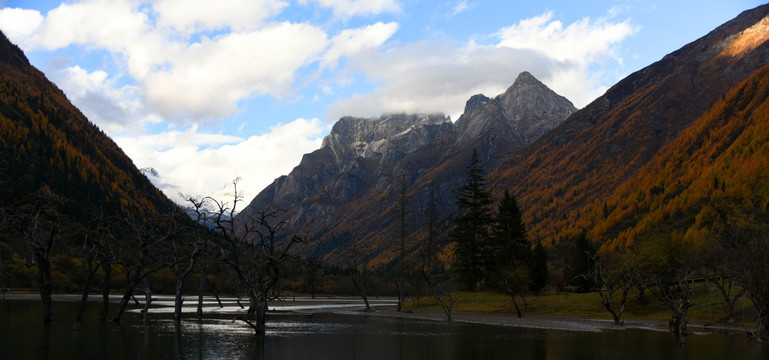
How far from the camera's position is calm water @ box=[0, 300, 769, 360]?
37688 mm

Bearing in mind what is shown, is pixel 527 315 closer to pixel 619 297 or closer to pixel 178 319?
pixel 619 297

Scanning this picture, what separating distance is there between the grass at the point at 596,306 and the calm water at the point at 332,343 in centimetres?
1580

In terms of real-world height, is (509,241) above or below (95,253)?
above

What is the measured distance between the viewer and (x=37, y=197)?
4709cm

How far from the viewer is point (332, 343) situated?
46.9 metres

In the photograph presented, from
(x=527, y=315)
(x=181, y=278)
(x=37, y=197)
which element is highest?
(x=37, y=197)

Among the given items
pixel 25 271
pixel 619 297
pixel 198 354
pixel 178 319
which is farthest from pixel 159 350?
pixel 25 271

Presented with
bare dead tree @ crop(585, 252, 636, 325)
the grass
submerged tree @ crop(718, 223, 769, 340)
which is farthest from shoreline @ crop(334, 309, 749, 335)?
submerged tree @ crop(718, 223, 769, 340)

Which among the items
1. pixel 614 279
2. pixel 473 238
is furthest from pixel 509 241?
pixel 614 279

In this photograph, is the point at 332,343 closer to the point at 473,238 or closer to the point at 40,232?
the point at 40,232

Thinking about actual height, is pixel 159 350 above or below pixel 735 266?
below

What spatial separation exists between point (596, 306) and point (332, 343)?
5078 cm

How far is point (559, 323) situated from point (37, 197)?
57.4m

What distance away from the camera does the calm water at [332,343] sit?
124ft
